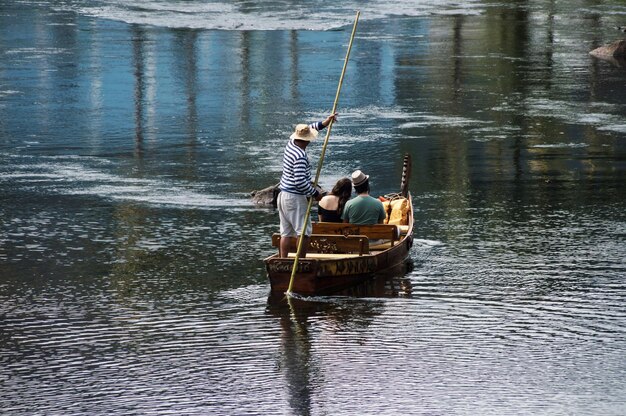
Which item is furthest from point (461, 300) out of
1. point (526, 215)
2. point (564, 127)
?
point (564, 127)

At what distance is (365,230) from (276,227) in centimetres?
308

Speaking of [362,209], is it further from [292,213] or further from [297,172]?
[297,172]

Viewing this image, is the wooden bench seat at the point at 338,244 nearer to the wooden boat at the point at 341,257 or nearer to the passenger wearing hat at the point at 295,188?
the wooden boat at the point at 341,257

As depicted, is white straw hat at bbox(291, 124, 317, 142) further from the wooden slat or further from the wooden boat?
the wooden slat

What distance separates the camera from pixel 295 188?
17.5m

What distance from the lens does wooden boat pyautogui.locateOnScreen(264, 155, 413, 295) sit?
55.6 ft

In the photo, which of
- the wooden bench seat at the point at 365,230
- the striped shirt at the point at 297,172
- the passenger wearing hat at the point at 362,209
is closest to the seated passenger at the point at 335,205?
the passenger wearing hat at the point at 362,209

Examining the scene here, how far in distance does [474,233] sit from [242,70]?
69.5 ft

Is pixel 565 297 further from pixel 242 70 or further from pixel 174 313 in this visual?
pixel 242 70

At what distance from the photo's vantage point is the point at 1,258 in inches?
755

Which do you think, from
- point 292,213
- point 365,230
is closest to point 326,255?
point 292,213

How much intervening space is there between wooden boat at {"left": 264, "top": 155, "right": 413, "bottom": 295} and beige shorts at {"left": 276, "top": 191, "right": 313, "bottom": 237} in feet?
0.67

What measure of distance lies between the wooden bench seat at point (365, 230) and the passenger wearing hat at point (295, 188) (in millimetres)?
793

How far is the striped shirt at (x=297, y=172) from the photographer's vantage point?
685 inches
